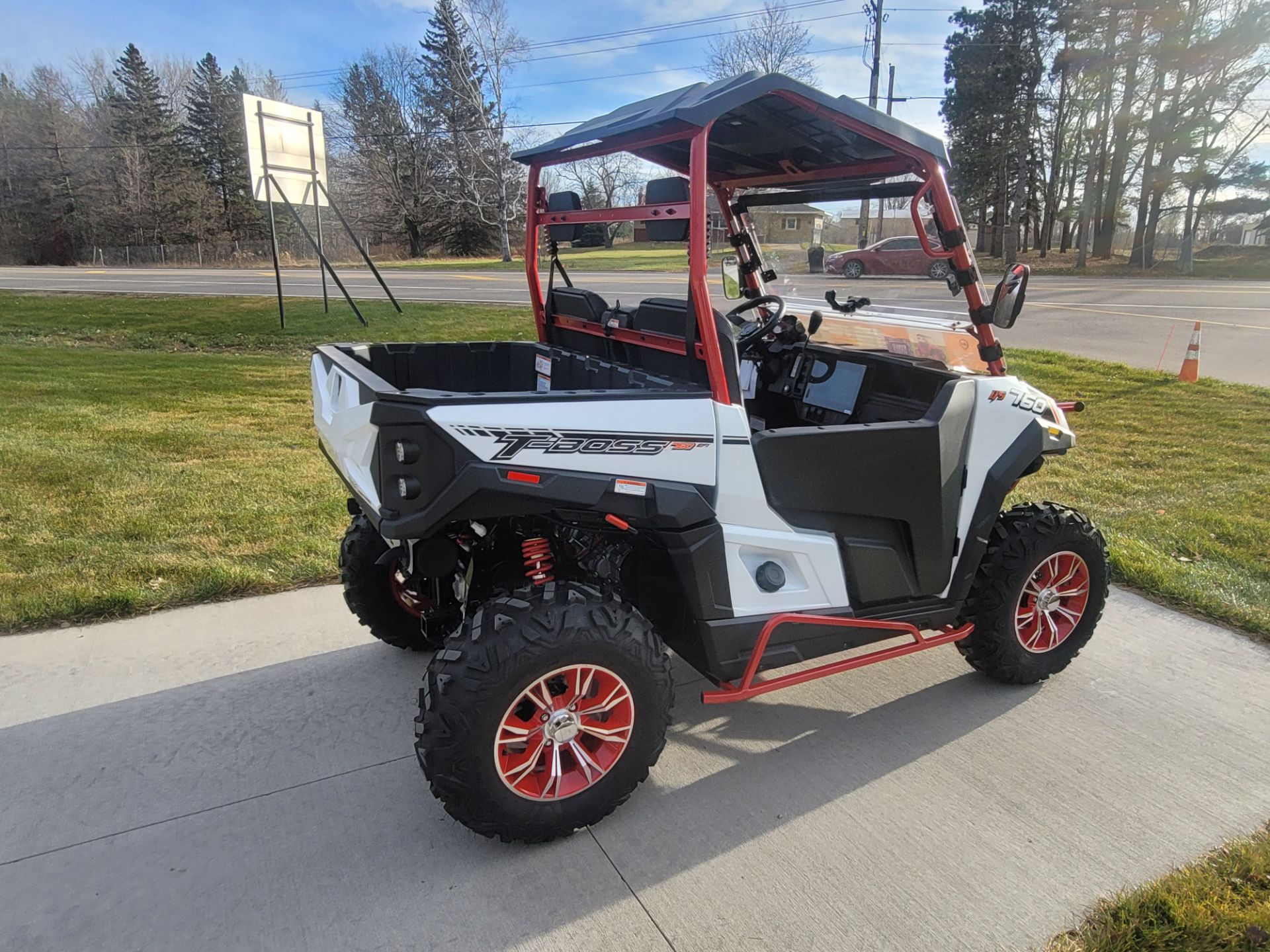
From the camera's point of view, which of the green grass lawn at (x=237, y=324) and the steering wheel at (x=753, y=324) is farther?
the green grass lawn at (x=237, y=324)

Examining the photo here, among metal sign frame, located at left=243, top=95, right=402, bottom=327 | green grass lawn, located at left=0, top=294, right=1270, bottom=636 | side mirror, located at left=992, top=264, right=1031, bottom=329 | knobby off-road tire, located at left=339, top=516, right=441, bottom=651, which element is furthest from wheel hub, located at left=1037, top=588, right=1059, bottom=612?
metal sign frame, located at left=243, top=95, right=402, bottom=327

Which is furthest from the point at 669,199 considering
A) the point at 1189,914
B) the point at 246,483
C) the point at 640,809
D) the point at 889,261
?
the point at 246,483

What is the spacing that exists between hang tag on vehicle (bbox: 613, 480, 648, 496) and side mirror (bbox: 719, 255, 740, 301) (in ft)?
4.61

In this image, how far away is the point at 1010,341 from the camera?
39.9ft

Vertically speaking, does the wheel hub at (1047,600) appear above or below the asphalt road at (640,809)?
above

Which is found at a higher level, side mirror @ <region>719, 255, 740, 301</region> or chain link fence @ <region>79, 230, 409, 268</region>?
chain link fence @ <region>79, 230, 409, 268</region>

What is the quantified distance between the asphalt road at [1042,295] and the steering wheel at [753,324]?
259 millimetres

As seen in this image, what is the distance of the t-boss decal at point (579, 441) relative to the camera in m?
2.20

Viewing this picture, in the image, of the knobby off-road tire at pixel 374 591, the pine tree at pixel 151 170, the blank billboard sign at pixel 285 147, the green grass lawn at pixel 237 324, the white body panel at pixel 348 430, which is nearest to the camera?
the white body panel at pixel 348 430

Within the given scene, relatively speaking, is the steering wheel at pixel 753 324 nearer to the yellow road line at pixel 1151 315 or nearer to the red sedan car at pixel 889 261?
the red sedan car at pixel 889 261

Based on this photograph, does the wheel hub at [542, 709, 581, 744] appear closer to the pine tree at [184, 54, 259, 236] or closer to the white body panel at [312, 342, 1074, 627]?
the white body panel at [312, 342, 1074, 627]

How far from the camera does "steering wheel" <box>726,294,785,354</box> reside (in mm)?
3482

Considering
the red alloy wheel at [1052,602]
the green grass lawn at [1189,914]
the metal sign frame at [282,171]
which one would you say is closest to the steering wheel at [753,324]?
the red alloy wheel at [1052,602]

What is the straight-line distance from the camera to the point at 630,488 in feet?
7.67
